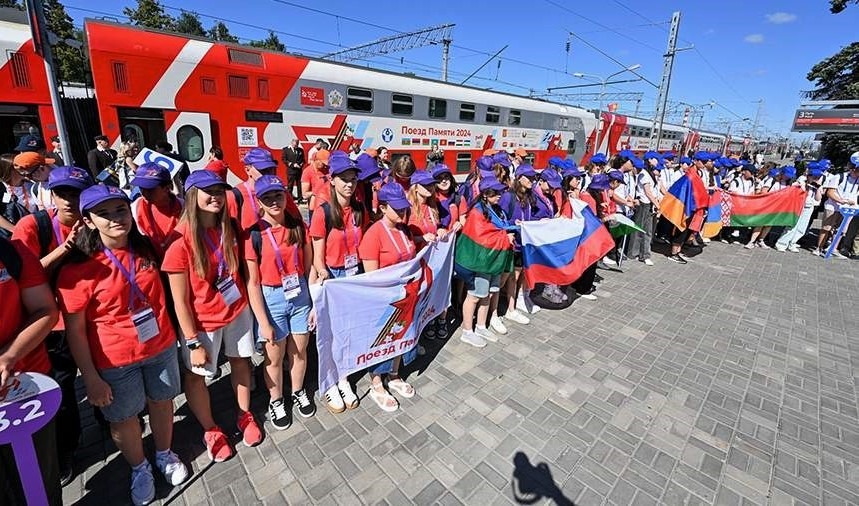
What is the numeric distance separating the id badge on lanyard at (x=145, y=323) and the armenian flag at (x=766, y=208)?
10884mm

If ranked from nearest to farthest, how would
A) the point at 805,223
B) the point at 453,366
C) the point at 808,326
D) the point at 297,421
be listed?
the point at 297,421
the point at 453,366
the point at 808,326
the point at 805,223

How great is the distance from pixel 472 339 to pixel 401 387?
47.9 inches

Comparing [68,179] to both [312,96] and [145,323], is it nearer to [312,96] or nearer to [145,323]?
[145,323]

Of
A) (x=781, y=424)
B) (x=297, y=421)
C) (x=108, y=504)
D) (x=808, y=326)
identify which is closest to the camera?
(x=108, y=504)

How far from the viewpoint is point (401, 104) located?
37.2 feet

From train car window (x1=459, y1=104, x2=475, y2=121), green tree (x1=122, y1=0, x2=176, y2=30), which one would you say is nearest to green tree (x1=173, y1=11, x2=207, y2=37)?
green tree (x1=122, y1=0, x2=176, y2=30)

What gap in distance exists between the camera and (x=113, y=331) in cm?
207

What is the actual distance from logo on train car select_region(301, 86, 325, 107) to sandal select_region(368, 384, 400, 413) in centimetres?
802

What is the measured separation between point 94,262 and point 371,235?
5.67 feet

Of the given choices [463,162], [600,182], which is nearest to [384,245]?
[600,182]

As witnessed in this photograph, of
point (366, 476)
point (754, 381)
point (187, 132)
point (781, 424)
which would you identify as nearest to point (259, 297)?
point (366, 476)

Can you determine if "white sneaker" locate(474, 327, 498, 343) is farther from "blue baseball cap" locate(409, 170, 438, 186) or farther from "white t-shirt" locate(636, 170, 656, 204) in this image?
"white t-shirt" locate(636, 170, 656, 204)

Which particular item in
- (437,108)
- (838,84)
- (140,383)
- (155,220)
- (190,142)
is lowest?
(140,383)

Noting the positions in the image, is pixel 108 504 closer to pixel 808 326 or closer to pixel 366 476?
pixel 366 476
